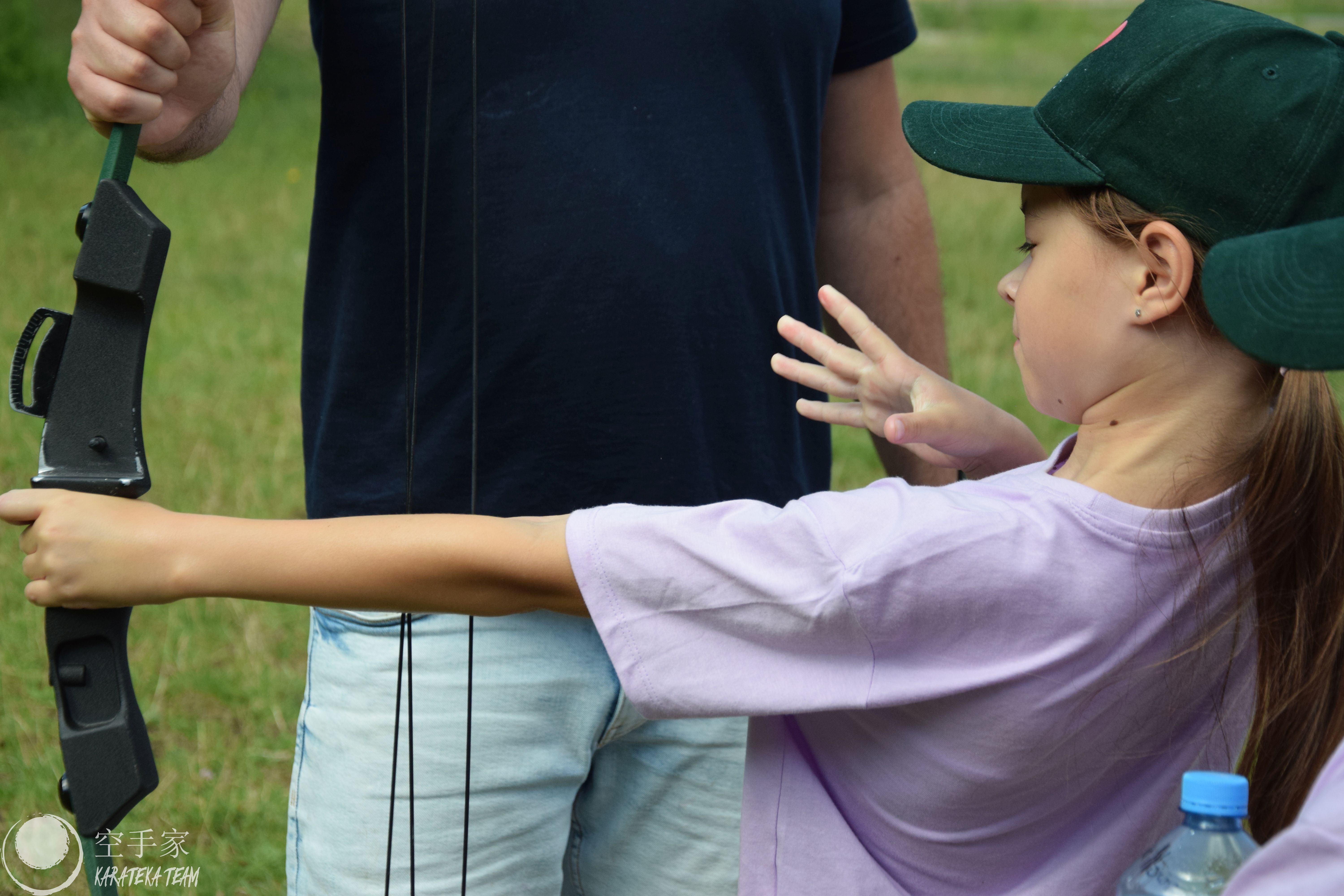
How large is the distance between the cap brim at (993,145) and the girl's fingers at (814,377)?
0.84 ft

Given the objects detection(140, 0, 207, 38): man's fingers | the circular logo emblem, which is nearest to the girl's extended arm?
detection(140, 0, 207, 38): man's fingers

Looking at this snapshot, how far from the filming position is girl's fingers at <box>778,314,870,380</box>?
1460 millimetres

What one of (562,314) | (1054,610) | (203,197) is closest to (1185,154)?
(1054,610)

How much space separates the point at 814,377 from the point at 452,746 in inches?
23.3

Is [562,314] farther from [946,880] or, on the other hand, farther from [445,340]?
[946,880]

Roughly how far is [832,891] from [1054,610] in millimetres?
369

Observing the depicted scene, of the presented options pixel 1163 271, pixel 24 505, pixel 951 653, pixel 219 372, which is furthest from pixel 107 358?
pixel 219 372

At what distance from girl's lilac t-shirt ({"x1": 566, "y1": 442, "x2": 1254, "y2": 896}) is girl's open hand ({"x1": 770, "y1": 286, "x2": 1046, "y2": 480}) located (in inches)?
5.6

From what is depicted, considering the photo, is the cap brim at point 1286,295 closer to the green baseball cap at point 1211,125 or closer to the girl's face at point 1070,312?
the green baseball cap at point 1211,125

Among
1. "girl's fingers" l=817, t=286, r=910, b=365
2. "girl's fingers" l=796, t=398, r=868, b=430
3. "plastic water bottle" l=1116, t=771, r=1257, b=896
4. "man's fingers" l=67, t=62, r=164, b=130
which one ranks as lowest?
"plastic water bottle" l=1116, t=771, r=1257, b=896

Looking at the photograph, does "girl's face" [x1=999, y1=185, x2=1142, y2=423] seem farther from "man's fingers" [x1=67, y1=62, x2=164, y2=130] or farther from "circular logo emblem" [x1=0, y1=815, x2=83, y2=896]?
"circular logo emblem" [x1=0, y1=815, x2=83, y2=896]

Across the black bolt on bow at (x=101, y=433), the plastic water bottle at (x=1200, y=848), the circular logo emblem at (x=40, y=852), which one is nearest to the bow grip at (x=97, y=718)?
the black bolt on bow at (x=101, y=433)

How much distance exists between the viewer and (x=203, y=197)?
30.0ft

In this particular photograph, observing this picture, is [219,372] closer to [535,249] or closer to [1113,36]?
[535,249]
